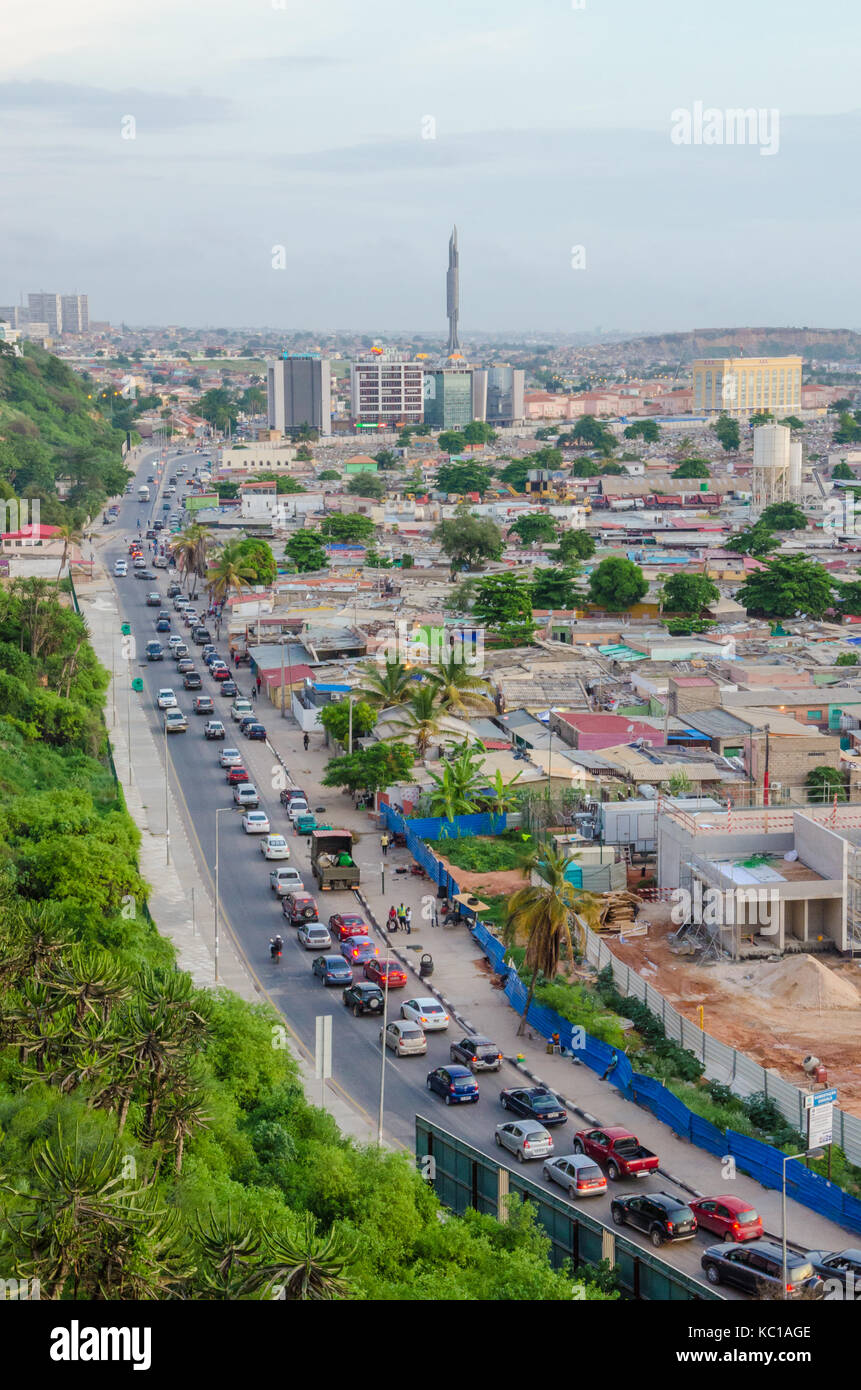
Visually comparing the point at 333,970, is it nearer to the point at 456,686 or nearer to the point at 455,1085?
the point at 455,1085

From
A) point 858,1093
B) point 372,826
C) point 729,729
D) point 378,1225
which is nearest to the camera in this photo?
point 378,1225

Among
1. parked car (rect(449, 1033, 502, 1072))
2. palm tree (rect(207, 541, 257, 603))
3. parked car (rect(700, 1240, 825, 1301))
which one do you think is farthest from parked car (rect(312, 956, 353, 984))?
palm tree (rect(207, 541, 257, 603))

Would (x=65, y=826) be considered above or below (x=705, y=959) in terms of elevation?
above

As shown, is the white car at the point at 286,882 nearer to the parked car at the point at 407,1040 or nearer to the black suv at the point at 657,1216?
the parked car at the point at 407,1040

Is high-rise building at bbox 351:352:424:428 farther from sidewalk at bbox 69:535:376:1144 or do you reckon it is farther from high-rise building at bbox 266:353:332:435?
sidewalk at bbox 69:535:376:1144

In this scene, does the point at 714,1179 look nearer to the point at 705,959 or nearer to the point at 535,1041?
the point at 535,1041

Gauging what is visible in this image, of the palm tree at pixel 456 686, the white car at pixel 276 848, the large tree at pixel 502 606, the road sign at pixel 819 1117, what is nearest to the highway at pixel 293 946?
the white car at pixel 276 848

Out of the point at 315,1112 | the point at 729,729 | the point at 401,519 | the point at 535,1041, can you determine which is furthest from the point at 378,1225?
the point at 401,519

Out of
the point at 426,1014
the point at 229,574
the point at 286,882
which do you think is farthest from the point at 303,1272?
the point at 229,574
